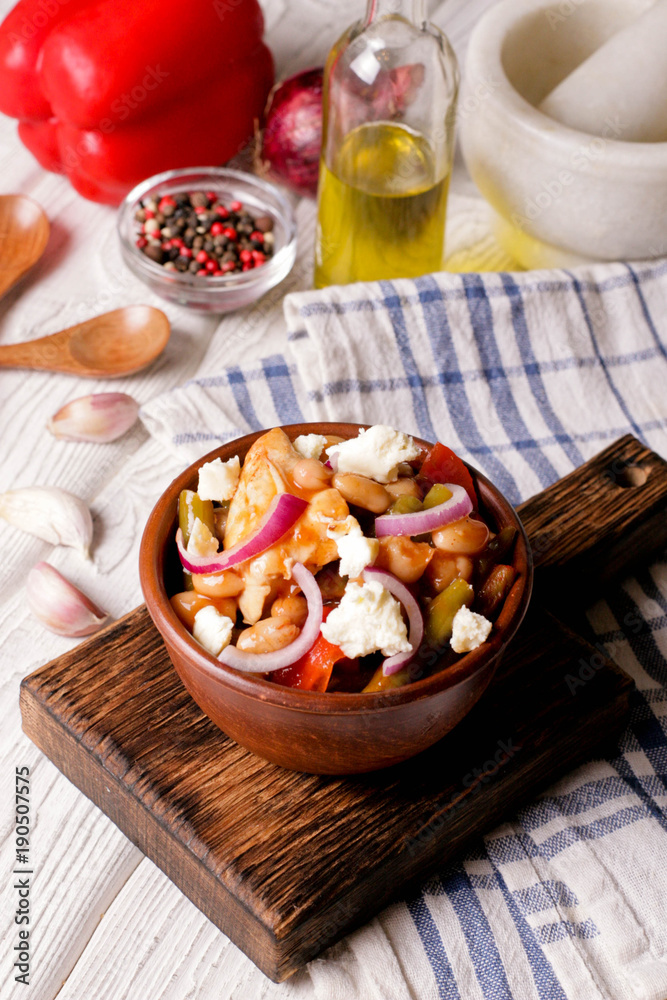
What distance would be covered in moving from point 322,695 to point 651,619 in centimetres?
77

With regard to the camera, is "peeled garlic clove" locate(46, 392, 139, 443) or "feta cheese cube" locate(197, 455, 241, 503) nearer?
"feta cheese cube" locate(197, 455, 241, 503)

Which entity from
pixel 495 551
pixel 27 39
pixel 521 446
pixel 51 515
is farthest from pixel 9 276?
pixel 495 551

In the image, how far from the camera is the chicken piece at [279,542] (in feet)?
3.57

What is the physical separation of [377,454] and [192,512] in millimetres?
229

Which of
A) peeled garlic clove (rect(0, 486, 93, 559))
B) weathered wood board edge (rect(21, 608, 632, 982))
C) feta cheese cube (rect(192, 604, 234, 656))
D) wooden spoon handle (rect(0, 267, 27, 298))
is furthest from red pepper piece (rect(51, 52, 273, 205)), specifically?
feta cheese cube (rect(192, 604, 234, 656))

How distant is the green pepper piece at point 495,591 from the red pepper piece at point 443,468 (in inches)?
4.9

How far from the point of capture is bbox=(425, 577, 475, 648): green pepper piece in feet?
3.55

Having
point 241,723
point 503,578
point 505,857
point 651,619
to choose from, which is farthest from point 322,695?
point 651,619

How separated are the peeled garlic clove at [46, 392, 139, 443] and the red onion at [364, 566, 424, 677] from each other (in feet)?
3.00

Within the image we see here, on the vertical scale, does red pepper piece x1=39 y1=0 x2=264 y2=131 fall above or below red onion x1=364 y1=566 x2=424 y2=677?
above

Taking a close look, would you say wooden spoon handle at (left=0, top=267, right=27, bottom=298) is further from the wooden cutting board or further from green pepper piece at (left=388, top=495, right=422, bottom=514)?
green pepper piece at (left=388, top=495, right=422, bottom=514)

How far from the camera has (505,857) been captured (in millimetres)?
1285

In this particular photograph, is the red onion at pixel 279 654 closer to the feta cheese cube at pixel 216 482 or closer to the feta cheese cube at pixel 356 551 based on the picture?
the feta cheese cube at pixel 356 551

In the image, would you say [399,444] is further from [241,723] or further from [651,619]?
[651,619]
